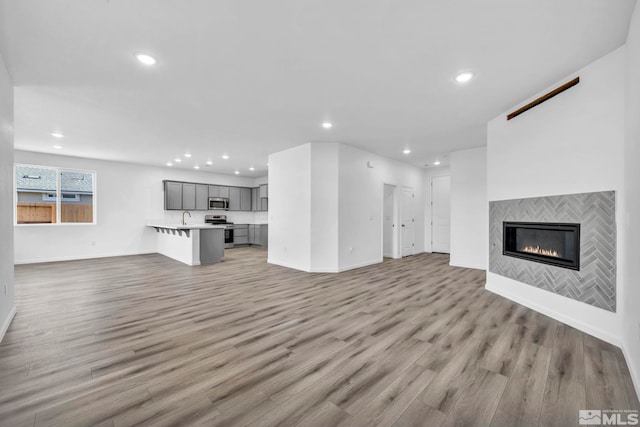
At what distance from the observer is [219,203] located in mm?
9789

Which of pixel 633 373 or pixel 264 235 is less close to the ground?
pixel 264 235

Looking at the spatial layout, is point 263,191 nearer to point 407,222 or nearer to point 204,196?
point 204,196

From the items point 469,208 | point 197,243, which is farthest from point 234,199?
point 469,208

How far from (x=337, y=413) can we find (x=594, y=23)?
3.45 metres

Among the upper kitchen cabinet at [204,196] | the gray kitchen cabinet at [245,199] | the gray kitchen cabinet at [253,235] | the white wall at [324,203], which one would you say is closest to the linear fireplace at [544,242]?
the white wall at [324,203]

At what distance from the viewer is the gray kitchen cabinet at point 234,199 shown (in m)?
10.2

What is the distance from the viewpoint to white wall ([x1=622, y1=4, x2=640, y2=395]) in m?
1.91

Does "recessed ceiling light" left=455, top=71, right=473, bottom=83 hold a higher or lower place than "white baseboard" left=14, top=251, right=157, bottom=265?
higher

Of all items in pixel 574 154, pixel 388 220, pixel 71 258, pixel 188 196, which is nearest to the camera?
pixel 574 154

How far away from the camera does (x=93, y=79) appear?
3.02 m

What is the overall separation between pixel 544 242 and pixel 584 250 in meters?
0.55

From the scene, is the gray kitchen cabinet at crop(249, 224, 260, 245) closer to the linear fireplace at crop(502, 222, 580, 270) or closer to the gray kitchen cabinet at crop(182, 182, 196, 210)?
the gray kitchen cabinet at crop(182, 182, 196, 210)

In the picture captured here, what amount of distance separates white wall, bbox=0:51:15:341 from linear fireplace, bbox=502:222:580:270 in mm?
5834

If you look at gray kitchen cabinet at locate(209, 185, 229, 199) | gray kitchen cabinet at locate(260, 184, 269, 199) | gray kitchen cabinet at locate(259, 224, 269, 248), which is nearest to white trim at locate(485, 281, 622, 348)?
gray kitchen cabinet at locate(259, 224, 269, 248)
